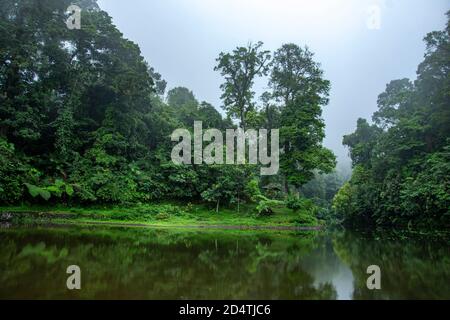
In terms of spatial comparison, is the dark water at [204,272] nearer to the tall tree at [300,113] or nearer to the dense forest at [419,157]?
the dense forest at [419,157]

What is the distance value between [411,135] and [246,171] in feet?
43.0

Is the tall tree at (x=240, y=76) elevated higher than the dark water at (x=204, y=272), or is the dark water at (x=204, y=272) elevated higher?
the tall tree at (x=240, y=76)

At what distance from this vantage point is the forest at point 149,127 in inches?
866

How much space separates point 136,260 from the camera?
872 centimetres

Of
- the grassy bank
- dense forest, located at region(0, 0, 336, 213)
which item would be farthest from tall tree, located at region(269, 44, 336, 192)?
the grassy bank

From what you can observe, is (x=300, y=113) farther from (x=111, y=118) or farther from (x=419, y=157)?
(x=111, y=118)

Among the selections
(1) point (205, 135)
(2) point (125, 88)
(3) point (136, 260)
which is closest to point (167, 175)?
(1) point (205, 135)

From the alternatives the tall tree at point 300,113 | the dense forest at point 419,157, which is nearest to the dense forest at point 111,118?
the tall tree at point 300,113

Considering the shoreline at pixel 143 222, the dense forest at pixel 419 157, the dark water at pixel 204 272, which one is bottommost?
the shoreline at pixel 143 222

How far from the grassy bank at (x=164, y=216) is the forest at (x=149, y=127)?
0.69 metres

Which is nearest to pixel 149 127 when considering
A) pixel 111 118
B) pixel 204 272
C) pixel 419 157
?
pixel 111 118

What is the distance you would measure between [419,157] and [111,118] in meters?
23.5

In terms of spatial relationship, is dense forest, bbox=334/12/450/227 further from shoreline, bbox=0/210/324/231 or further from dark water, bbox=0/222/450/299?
dark water, bbox=0/222/450/299

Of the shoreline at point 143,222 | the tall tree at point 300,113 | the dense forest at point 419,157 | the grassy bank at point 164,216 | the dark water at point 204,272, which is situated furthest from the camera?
the tall tree at point 300,113
